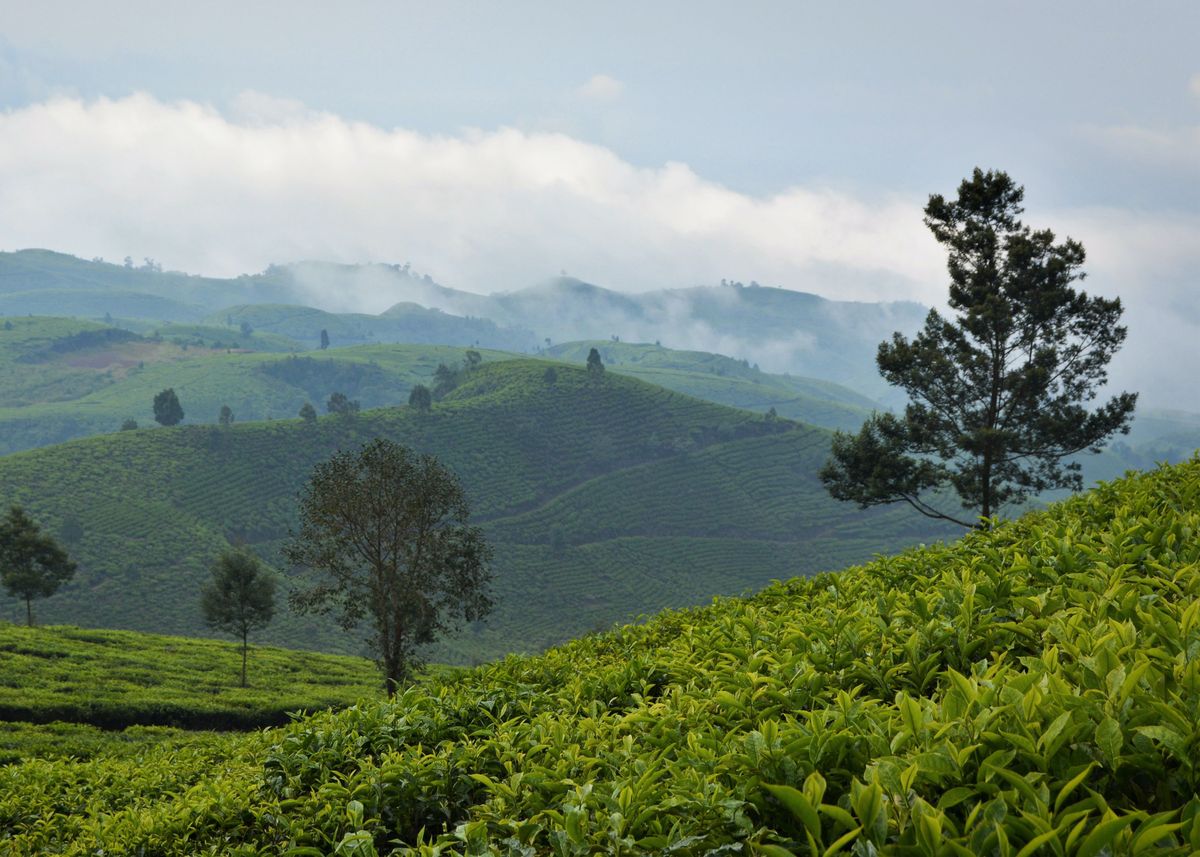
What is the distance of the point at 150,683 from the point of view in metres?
33.8

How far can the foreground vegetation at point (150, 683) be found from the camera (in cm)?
2811

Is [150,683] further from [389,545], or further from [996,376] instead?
[996,376]

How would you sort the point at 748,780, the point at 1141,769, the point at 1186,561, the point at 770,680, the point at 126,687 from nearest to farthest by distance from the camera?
the point at 1141,769
the point at 748,780
the point at 770,680
the point at 1186,561
the point at 126,687

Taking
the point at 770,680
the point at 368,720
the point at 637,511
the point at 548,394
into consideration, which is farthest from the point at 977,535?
the point at 548,394

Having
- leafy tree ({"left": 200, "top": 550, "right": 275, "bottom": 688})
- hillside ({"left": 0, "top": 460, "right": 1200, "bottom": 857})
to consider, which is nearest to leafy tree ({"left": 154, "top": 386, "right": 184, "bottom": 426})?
leafy tree ({"left": 200, "top": 550, "right": 275, "bottom": 688})

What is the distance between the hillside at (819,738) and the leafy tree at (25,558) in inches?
1901

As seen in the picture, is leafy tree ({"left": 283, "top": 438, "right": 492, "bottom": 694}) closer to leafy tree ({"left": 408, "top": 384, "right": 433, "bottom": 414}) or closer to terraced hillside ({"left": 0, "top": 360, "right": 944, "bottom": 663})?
terraced hillside ({"left": 0, "top": 360, "right": 944, "bottom": 663})

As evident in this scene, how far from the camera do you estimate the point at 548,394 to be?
554ft

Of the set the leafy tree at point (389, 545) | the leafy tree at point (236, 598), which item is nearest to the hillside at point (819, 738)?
the leafy tree at point (389, 545)

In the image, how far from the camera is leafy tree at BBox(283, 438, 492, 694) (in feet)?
83.6

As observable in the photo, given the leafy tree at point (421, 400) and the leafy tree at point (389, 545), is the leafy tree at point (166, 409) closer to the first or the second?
the leafy tree at point (421, 400)

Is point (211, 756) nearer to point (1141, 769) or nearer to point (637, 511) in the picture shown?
point (1141, 769)

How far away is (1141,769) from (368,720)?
482 cm

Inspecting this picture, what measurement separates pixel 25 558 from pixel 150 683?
67.0 feet
